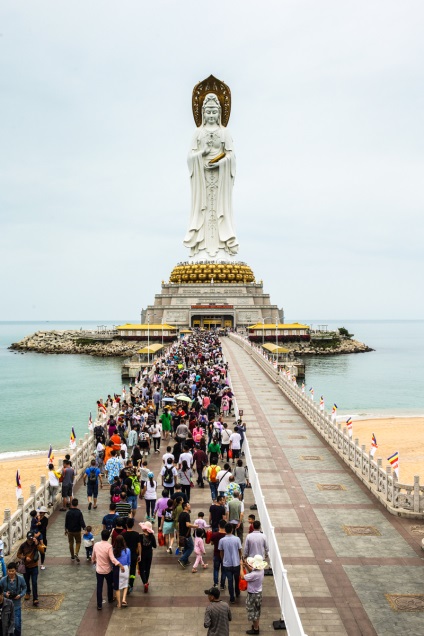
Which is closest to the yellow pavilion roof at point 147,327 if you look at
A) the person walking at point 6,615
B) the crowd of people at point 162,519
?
the crowd of people at point 162,519

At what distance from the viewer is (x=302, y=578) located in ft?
31.3

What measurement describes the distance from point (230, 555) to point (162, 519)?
2411mm

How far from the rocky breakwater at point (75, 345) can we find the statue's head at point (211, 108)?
1001 inches

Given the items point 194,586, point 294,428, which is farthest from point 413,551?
point 294,428

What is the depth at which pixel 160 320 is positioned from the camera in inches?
2670

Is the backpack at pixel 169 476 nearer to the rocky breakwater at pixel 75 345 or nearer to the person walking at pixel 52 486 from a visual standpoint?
the person walking at pixel 52 486

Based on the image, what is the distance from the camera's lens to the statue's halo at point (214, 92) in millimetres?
70625

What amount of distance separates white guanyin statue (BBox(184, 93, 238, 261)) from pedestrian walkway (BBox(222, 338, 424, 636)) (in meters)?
54.3

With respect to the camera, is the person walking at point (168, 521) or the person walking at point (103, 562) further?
the person walking at point (168, 521)

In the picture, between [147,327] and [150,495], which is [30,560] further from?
[147,327]

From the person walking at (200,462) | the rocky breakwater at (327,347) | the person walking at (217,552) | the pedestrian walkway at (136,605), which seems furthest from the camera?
the rocky breakwater at (327,347)

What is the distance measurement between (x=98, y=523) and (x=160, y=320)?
184ft

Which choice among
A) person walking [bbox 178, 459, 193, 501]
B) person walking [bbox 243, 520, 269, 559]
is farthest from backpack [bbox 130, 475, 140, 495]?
person walking [bbox 243, 520, 269, 559]

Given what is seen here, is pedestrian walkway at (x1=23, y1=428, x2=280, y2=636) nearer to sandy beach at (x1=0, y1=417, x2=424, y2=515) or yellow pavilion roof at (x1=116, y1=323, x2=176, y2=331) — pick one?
sandy beach at (x1=0, y1=417, x2=424, y2=515)
